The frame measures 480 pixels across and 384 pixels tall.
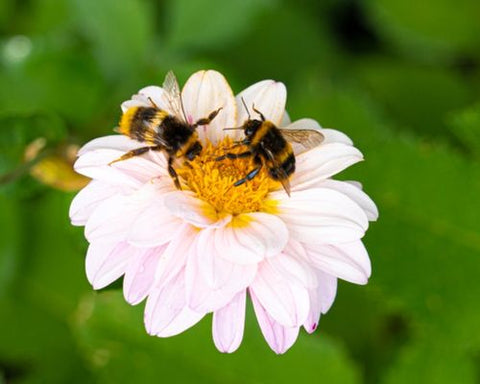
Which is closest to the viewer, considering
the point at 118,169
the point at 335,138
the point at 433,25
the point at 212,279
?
the point at 212,279

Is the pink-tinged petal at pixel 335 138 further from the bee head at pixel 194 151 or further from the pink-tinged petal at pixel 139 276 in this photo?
the pink-tinged petal at pixel 139 276

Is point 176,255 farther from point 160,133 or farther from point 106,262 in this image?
point 160,133

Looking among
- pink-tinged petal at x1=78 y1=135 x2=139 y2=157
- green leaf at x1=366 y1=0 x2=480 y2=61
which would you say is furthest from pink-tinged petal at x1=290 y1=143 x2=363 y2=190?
green leaf at x1=366 y1=0 x2=480 y2=61

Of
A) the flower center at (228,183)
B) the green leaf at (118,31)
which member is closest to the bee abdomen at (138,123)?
the flower center at (228,183)

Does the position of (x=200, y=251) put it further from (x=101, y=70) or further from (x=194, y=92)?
(x=101, y=70)

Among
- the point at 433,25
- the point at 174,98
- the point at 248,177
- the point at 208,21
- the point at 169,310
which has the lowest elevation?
the point at 433,25

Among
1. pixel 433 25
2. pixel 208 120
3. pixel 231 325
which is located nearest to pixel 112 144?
pixel 208 120

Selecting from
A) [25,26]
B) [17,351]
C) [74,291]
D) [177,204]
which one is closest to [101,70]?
[25,26]
